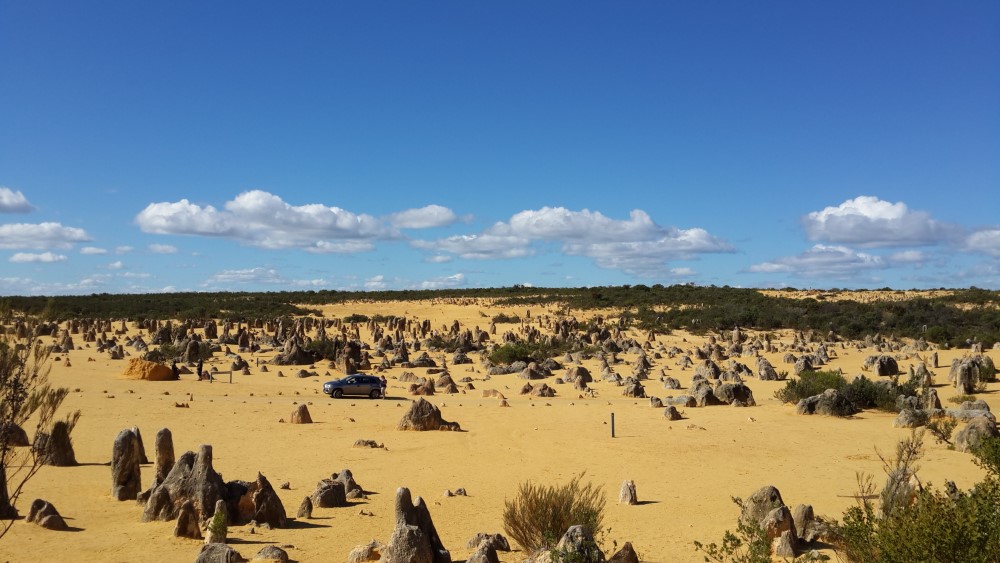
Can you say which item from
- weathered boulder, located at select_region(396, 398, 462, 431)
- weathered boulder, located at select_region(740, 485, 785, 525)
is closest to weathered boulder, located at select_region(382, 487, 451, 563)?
weathered boulder, located at select_region(740, 485, 785, 525)

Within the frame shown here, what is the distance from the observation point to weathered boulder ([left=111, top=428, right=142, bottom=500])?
1359 cm

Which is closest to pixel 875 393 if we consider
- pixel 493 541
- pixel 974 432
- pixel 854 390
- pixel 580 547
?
pixel 854 390

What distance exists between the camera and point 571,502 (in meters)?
10.5

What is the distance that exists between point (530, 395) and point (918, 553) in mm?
25393

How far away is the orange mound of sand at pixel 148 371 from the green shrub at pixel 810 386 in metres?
27.5

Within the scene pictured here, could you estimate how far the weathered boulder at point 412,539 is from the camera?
9164mm

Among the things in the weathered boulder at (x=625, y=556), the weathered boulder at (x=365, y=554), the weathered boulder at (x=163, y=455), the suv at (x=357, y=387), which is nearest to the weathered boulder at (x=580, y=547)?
the weathered boulder at (x=625, y=556)

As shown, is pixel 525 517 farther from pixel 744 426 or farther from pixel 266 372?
pixel 266 372

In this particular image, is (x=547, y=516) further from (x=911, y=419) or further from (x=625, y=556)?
(x=911, y=419)

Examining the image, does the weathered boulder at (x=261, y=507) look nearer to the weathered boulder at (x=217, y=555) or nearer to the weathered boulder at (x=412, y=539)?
the weathered boulder at (x=217, y=555)

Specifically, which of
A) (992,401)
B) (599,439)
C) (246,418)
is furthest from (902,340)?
(246,418)

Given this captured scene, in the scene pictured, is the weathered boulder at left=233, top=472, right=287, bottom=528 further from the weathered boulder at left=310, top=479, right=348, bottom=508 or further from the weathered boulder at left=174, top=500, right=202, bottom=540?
the weathered boulder at left=310, top=479, right=348, bottom=508

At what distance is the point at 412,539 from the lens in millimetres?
9227

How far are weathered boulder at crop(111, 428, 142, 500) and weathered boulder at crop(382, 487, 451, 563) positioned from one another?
6.70m
